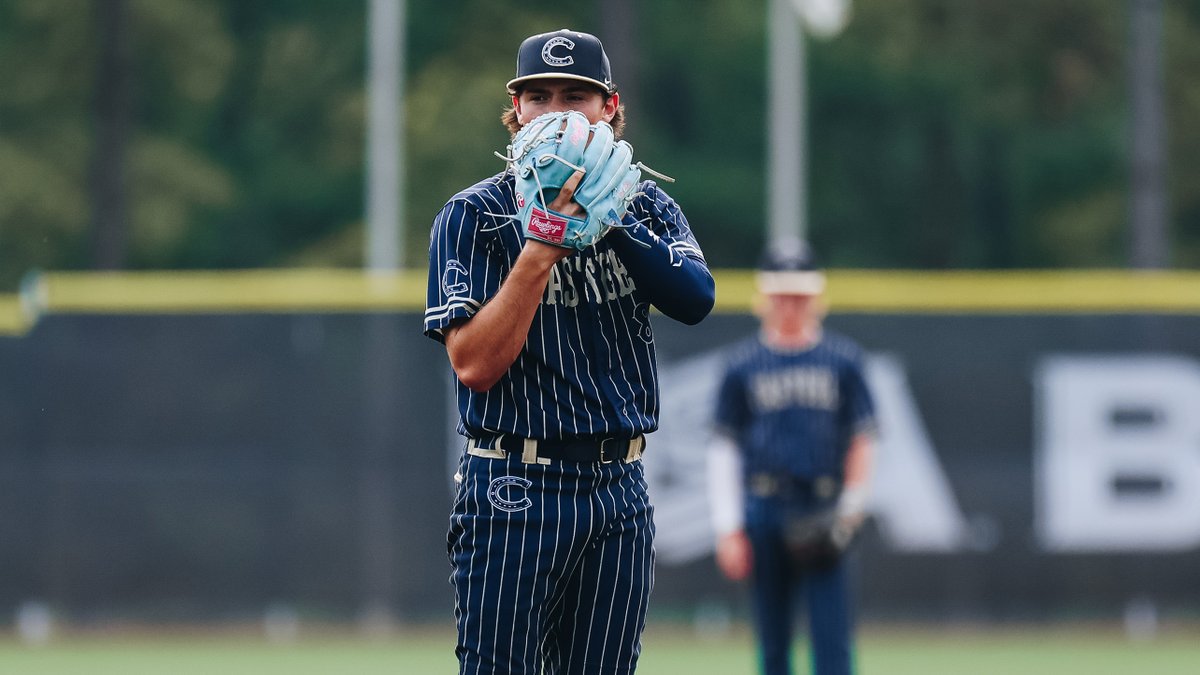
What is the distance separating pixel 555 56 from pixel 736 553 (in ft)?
12.9

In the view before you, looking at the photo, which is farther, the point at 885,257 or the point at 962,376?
the point at 885,257

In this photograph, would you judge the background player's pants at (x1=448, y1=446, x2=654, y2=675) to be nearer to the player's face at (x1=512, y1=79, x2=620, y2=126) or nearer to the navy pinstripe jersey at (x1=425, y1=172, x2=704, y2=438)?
the navy pinstripe jersey at (x1=425, y1=172, x2=704, y2=438)

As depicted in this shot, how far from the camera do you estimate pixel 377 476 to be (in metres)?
12.2

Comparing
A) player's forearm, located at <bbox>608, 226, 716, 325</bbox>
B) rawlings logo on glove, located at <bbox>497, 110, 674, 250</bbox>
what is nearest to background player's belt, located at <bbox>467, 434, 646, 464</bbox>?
player's forearm, located at <bbox>608, 226, 716, 325</bbox>

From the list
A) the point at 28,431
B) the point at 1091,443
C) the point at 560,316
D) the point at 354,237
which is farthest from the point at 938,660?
the point at 354,237

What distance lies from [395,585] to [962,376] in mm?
4056

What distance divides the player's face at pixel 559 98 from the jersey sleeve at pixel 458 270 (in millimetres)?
270

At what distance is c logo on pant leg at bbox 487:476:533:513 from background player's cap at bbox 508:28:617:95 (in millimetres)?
889

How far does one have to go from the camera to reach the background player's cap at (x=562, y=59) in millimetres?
4125

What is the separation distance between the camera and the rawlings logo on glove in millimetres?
3920

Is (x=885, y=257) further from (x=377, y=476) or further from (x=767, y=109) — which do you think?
(x=377, y=476)

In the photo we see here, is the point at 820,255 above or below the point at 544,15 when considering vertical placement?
below

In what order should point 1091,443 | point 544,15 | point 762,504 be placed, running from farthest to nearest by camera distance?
point 544,15, point 1091,443, point 762,504

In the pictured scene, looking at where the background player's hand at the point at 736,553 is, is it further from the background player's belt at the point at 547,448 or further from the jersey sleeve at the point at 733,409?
the background player's belt at the point at 547,448
